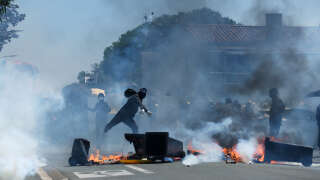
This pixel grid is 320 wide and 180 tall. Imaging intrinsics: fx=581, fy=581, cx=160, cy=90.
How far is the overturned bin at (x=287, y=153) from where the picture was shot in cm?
1359

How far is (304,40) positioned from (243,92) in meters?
6.69

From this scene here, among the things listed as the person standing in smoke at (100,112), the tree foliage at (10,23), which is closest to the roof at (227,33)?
the tree foliage at (10,23)

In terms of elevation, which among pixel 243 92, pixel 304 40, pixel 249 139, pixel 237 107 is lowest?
pixel 249 139

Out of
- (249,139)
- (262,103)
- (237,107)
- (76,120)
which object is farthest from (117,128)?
(249,139)

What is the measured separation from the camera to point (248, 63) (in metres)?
47.8

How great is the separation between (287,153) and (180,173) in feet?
13.1

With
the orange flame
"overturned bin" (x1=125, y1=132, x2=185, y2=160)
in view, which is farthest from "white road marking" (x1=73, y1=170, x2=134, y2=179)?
the orange flame

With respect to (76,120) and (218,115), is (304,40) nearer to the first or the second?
(76,120)

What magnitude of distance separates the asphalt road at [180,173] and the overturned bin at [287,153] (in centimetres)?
208

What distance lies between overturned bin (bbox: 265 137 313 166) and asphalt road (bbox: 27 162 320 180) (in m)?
2.08

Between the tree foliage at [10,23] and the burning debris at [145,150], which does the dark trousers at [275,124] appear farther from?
the tree foliage at [10,23]

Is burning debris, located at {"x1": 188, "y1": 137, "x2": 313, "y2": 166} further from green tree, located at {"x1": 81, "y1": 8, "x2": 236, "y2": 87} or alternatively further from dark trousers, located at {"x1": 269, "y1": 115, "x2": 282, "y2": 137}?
green tree, located at {"x1": 81, "y1": 8, "x2": 236, "y2": 87}

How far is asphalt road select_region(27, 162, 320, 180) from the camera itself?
10.2 m

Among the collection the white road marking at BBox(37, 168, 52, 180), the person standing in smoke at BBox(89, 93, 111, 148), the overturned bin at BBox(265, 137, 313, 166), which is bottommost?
the white road marking at BBox(37, 168, 52, 180)
